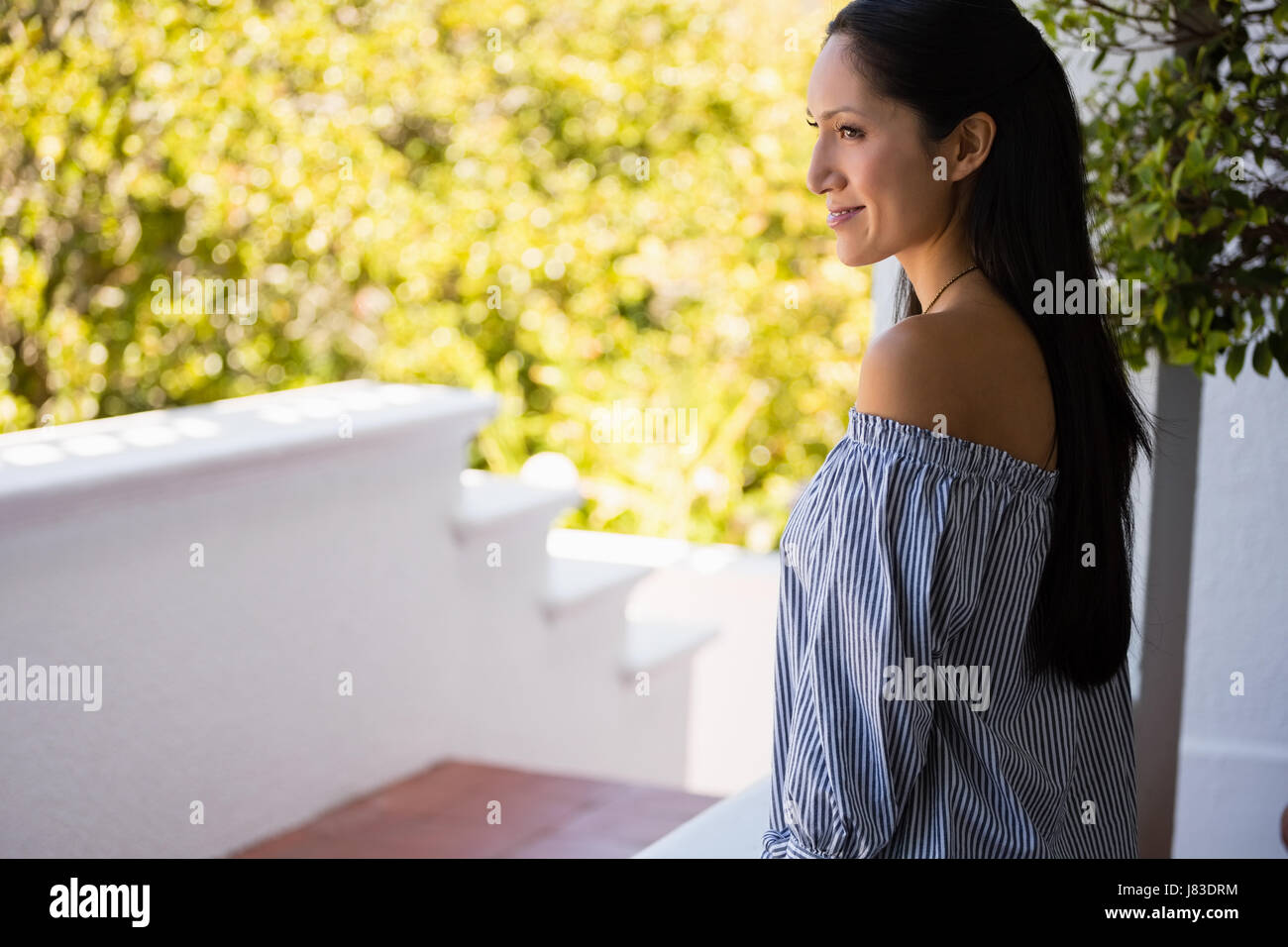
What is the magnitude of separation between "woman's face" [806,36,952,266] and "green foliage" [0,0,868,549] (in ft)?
13.9

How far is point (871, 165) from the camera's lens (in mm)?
1354

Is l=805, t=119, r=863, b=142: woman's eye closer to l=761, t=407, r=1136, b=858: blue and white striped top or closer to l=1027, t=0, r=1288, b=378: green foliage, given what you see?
l=761, t=407, r=1136, b=858: blue and white striped top

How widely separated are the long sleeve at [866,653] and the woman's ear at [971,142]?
1.04 ft

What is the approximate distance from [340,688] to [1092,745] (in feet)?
6.84

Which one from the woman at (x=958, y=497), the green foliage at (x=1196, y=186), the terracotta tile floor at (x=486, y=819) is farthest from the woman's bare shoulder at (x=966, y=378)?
the terracotta tile floor at (x=486, y=819)

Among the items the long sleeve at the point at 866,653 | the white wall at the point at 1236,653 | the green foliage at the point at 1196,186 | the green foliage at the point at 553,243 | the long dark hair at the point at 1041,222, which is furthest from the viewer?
the green foliage at the point at 553,243

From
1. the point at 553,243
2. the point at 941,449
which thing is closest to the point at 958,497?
the point at 941,449

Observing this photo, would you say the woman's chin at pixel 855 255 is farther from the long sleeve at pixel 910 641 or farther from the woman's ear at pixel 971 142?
the long sleeve at pixel 910 641

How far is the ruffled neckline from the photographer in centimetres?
122

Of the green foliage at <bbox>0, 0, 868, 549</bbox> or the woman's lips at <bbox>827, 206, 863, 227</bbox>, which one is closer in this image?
the woman's lips at <bbox>827, 206, 863, 227</bbox>

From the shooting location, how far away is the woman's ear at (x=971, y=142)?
52.6 inches

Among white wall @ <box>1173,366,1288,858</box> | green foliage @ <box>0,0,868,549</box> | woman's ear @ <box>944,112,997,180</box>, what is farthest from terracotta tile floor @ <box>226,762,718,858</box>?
green foliage @ <box>0,0,868,549</box>
